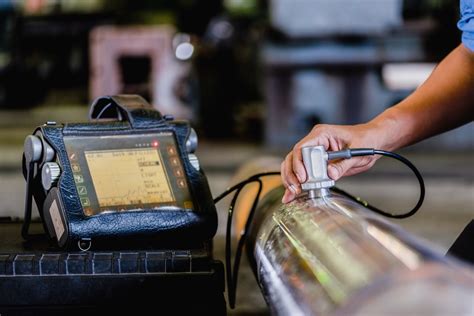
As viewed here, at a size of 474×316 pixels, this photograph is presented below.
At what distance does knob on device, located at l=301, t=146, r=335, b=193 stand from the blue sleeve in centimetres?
51

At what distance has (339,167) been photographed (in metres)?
1.88

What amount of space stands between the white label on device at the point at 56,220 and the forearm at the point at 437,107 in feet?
2.44

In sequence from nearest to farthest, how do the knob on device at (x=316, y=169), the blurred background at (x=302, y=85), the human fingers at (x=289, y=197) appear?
the knob on device at (x=316, y=169)
the human fingers at (x=289, y=197)
the blurred background at (x=302, y=85)

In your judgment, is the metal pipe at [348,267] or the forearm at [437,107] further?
the forearm at [437,107]

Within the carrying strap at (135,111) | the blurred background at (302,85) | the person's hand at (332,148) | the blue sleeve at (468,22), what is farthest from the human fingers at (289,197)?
the blurred background at (302,85)

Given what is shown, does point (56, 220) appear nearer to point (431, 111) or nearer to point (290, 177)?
point (290, 177)

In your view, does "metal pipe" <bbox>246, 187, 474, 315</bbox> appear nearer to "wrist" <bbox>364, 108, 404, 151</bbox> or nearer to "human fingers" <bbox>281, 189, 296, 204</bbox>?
"human fingers" <bbox>281, 189, 296, 204</bbox>

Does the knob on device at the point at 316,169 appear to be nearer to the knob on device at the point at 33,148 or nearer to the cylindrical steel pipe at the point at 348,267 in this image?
the cylindrical steel pipe at the point at 348,267

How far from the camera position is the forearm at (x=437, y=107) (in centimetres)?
210

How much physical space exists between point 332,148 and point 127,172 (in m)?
0.44

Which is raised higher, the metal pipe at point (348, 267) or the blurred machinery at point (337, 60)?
the metal pipe at point (348, 267)

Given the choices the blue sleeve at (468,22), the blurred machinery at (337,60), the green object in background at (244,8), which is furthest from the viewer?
the green object in background at (244,8)

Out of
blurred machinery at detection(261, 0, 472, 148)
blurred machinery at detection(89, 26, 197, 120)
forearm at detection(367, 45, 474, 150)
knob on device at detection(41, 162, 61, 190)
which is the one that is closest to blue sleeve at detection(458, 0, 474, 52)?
forearm at detection(367, 45, 474, 150)

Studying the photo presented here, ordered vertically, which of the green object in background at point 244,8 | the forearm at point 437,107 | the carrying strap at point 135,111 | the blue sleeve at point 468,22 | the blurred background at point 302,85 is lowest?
the green object in background at point 244,8
